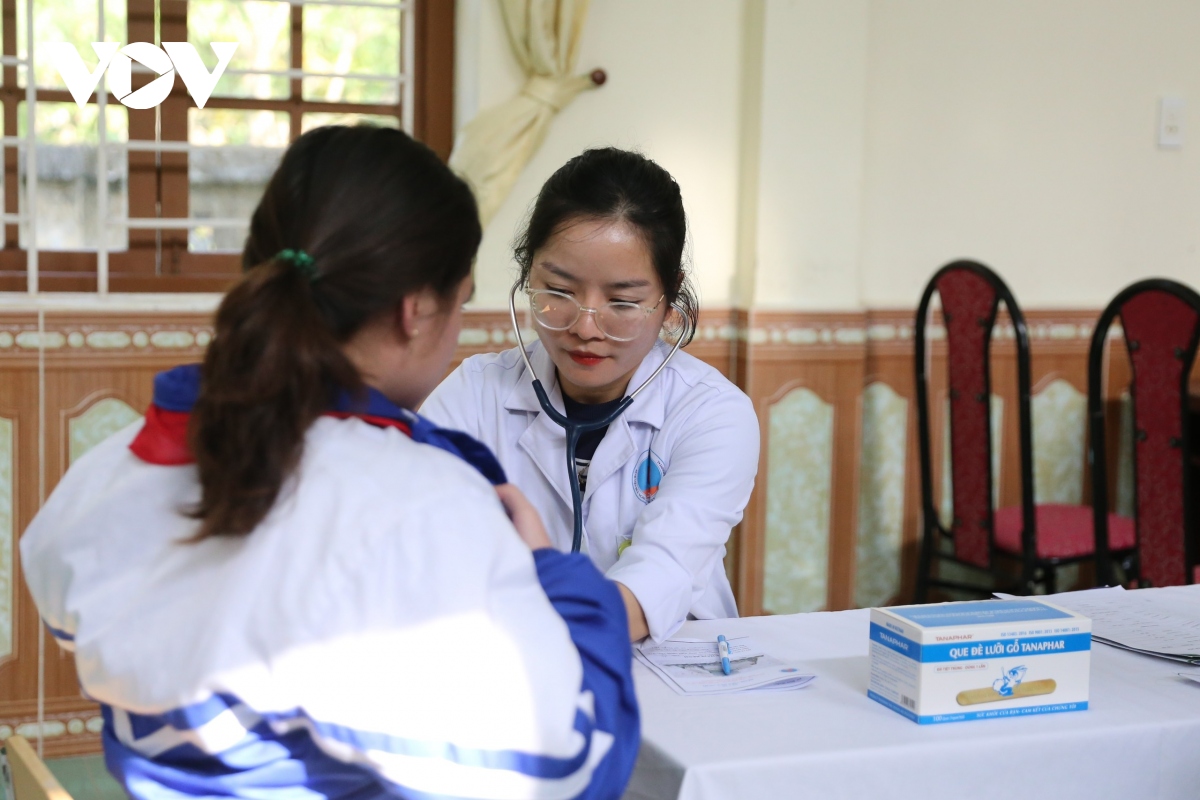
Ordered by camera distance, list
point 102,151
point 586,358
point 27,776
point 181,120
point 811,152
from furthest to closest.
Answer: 1. point 811,152
2. point 181,120
3. point 102,151
4. point 586,358
5. point 27,776

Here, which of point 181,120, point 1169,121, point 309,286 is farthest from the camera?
point 1169,121

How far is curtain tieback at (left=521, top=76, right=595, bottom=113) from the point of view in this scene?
285 cm

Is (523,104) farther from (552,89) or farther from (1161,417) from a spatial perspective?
(1161,417)

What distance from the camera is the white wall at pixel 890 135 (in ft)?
9.81

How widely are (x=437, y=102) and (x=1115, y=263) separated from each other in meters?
1.90

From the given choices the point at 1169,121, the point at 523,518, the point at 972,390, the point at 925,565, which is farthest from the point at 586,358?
the point at 1169,121

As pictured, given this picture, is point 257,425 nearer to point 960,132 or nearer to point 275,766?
point 275,766

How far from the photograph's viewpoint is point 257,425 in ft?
2.73

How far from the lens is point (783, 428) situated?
3.15 metres

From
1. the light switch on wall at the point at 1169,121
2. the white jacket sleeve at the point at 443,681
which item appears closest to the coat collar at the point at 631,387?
the white jacket sleeve at the point at 443,681

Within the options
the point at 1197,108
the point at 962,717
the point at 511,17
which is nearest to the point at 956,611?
the point at 962,717

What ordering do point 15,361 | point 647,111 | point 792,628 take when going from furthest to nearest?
point 647,111
point 15,361
point 792,628

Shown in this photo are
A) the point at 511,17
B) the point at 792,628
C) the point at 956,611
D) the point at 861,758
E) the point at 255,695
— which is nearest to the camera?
the point at 255,695

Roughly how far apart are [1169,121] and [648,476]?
2.48 meters
